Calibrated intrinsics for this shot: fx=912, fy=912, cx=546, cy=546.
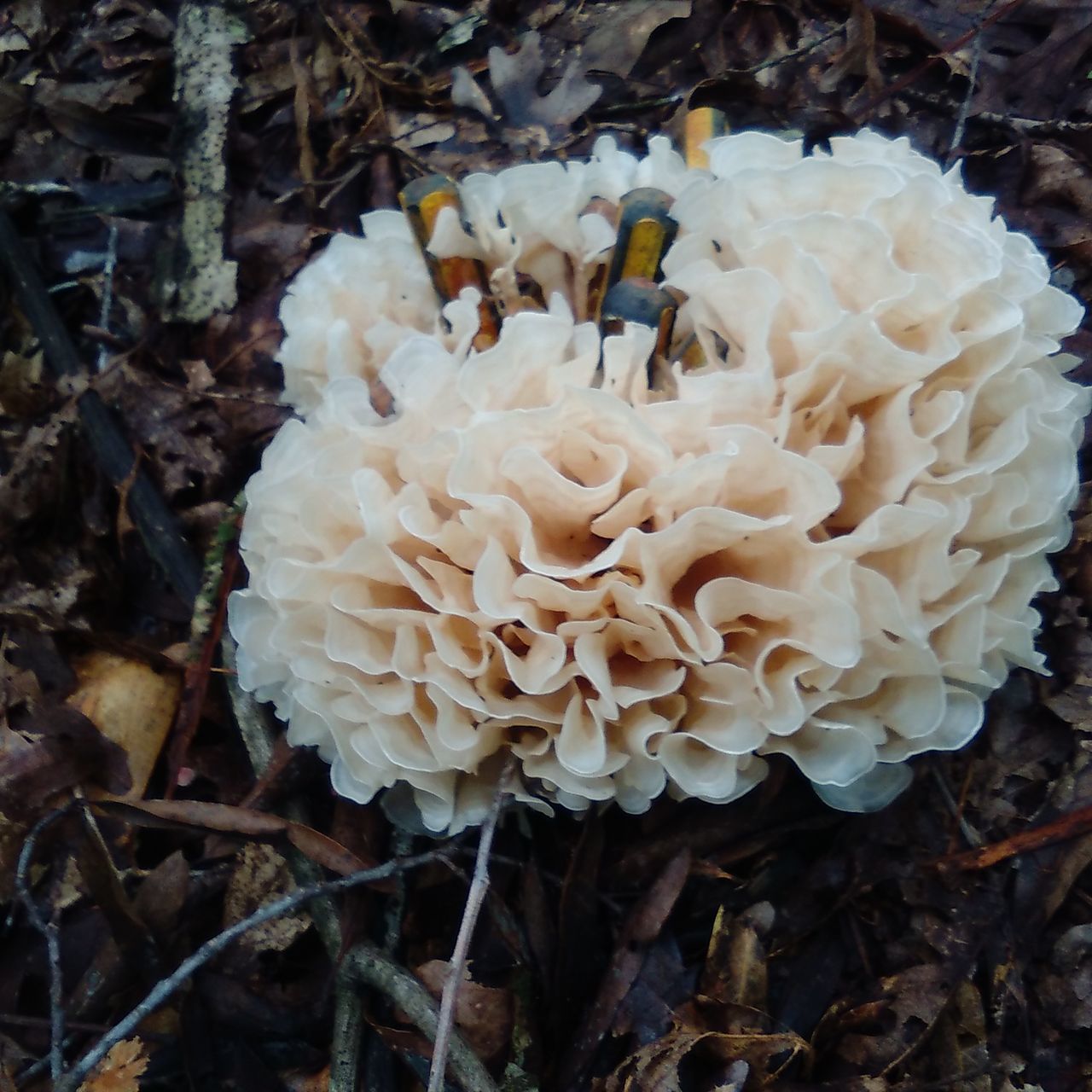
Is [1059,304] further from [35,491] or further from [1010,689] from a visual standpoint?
[35,491]

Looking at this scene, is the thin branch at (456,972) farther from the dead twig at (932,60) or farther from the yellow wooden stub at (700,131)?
the dead twig at (932,60)

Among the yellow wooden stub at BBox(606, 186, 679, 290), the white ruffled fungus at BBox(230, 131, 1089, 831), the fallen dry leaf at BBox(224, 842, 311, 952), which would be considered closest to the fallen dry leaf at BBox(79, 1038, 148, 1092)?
the fallen dry leaf at BBox(224, 842, 311, 952)

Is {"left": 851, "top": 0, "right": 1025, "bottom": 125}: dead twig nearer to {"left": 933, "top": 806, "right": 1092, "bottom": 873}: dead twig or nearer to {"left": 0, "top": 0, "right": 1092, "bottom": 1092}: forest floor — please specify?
{"left": 0, "top": 0, "right": 1092, "bottom": 1092}: forest floor

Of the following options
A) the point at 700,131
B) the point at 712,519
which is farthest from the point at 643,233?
the point at 712,519

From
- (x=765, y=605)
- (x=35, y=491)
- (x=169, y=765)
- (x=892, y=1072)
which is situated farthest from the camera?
(x=35, y=491)

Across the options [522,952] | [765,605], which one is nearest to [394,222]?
[765,605]

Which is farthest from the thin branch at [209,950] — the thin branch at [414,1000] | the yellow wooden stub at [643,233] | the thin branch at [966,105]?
the thin branch at [966,105]
